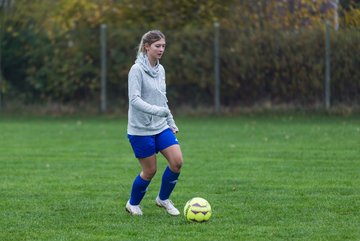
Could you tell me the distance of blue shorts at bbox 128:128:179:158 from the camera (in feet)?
29.7

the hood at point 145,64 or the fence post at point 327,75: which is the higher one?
the hood at point 145,64

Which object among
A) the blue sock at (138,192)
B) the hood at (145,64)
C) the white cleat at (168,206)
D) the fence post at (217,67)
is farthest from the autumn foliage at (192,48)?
the hood at (145,64)

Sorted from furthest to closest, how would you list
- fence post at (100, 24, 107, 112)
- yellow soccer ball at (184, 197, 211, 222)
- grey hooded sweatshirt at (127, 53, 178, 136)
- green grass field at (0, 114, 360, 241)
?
fence post at (100, 24, 107, 112)
grey hooded sweatshirt at (127, 53, 178, 136)
yellow soccer ball at (184, 197, 211, 222)
green grass field at (0, 114, 360, 241)

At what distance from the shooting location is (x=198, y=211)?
338 inches

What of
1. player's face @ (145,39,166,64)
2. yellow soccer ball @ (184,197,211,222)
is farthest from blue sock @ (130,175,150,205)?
player's face @ (145,39,166,64)

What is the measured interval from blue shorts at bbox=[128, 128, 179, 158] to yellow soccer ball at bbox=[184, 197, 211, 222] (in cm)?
67

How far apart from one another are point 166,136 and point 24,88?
17385 millimetres

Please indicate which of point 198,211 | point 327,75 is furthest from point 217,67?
point 198,211

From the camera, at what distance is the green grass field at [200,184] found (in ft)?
27.3

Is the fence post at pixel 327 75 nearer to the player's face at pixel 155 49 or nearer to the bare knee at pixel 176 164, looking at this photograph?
the bare knee at pixel 176 164

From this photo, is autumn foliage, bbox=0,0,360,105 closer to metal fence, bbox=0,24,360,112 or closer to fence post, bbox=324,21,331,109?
metal fence, bbox=0,24,360,112

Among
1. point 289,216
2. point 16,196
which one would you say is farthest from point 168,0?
point 289,216

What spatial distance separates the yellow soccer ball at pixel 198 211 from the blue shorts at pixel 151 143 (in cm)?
67

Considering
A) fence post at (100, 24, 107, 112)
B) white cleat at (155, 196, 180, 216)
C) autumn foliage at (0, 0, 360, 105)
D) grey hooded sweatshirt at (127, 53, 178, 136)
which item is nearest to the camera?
grey hooded sweatshirt at (127, 53, 178, 136)
